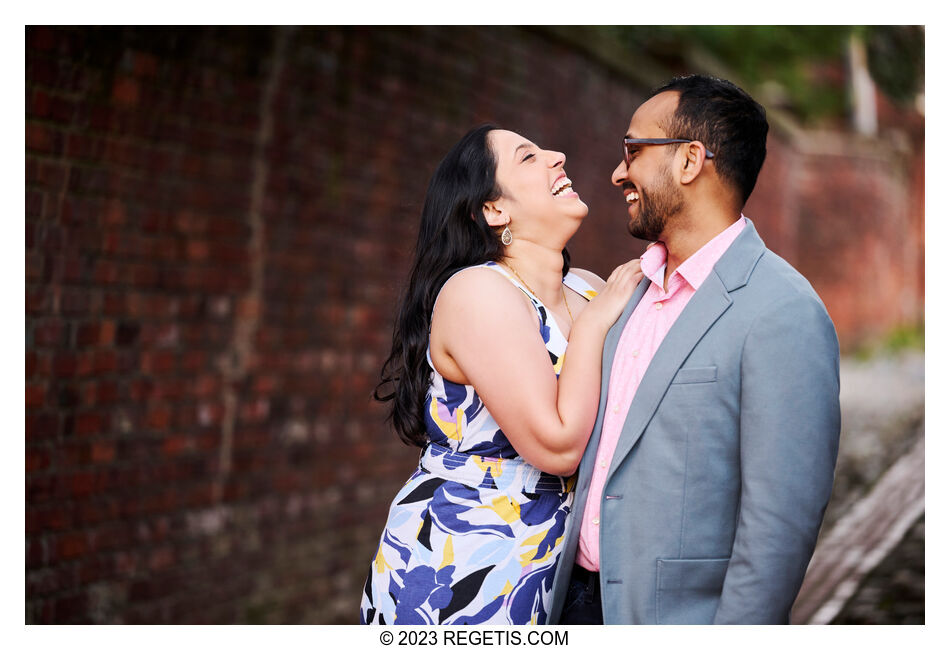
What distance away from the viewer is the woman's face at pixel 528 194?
2840mm

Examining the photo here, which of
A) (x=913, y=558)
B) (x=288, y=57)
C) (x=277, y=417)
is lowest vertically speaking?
(x=913, y=558)

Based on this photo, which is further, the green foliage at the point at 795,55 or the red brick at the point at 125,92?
the green foliage at the point at 795,55

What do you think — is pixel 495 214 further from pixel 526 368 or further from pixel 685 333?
pixel 685 333

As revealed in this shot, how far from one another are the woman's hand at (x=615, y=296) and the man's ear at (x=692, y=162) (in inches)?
12.9

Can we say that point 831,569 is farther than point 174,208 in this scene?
Yes

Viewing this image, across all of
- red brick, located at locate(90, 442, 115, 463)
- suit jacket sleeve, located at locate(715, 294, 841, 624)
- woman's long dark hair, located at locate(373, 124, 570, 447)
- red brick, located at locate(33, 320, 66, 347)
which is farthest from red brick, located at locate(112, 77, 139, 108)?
suit jacket sleeve, located at locate(715, 294, 841, 624)

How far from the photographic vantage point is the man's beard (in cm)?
248

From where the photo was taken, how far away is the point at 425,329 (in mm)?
2783

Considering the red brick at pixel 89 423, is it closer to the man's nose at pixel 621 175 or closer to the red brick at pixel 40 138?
the red brick at pixel 40 138

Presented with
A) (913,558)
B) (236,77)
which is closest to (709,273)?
(236,77)

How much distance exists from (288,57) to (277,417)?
182 cm

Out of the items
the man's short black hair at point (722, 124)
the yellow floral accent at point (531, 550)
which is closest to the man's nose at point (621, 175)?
the man's short black hair at point (722, 124)

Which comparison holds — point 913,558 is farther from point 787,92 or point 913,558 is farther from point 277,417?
point 787,92

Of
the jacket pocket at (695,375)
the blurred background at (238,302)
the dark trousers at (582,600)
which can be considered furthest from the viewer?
the blurred background at (238,302)
